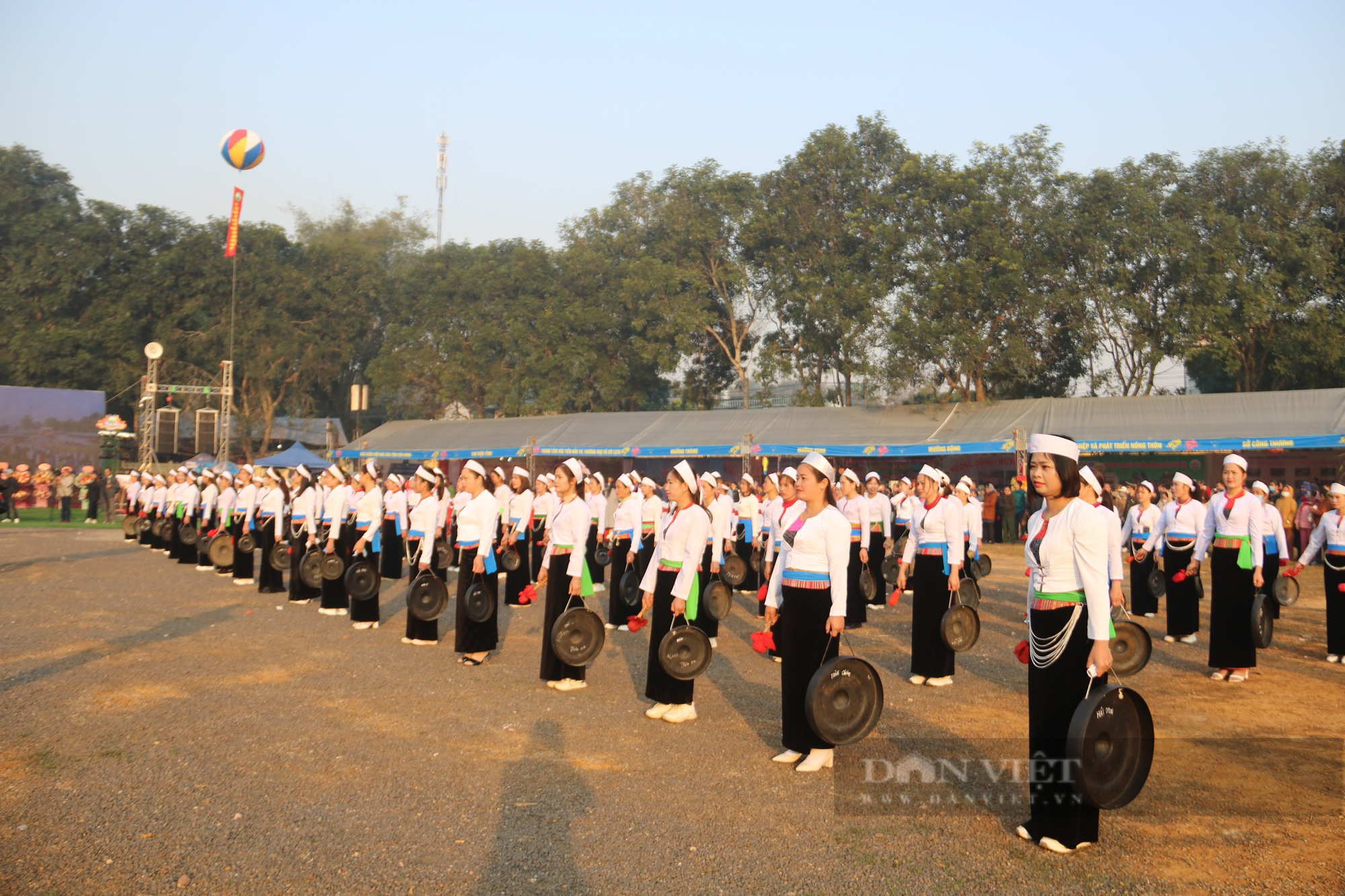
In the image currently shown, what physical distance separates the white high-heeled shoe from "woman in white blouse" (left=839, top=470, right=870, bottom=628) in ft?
19.2

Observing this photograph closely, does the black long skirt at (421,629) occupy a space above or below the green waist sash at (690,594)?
below

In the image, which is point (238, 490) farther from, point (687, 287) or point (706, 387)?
point (706, 387)

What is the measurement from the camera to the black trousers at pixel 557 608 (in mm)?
8312

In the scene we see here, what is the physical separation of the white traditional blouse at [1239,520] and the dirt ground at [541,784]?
134cm

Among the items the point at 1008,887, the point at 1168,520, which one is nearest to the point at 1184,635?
the point at 1168,520

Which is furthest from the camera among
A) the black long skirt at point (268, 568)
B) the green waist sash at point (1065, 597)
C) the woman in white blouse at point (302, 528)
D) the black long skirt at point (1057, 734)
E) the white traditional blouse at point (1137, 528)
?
the black long skirt at point (268, 568)

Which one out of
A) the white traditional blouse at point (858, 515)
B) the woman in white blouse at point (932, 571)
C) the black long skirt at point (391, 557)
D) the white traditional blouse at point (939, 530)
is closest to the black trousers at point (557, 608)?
the woman in white blouse at point (932, 571)

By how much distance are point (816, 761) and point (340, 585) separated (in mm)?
8359

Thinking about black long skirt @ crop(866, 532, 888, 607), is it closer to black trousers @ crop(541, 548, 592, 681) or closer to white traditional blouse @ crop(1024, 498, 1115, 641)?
black trousers @ crop(541, 548, 592, 681)

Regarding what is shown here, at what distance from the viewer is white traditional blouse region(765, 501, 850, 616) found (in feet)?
20.0

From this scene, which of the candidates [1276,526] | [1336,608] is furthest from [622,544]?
[1336,608]

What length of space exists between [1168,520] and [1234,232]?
2293 centimetres

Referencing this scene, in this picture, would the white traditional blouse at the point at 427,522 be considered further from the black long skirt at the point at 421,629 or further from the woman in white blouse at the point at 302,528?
the woman in white blouse at the point at 302,528

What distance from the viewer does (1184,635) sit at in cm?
1131
